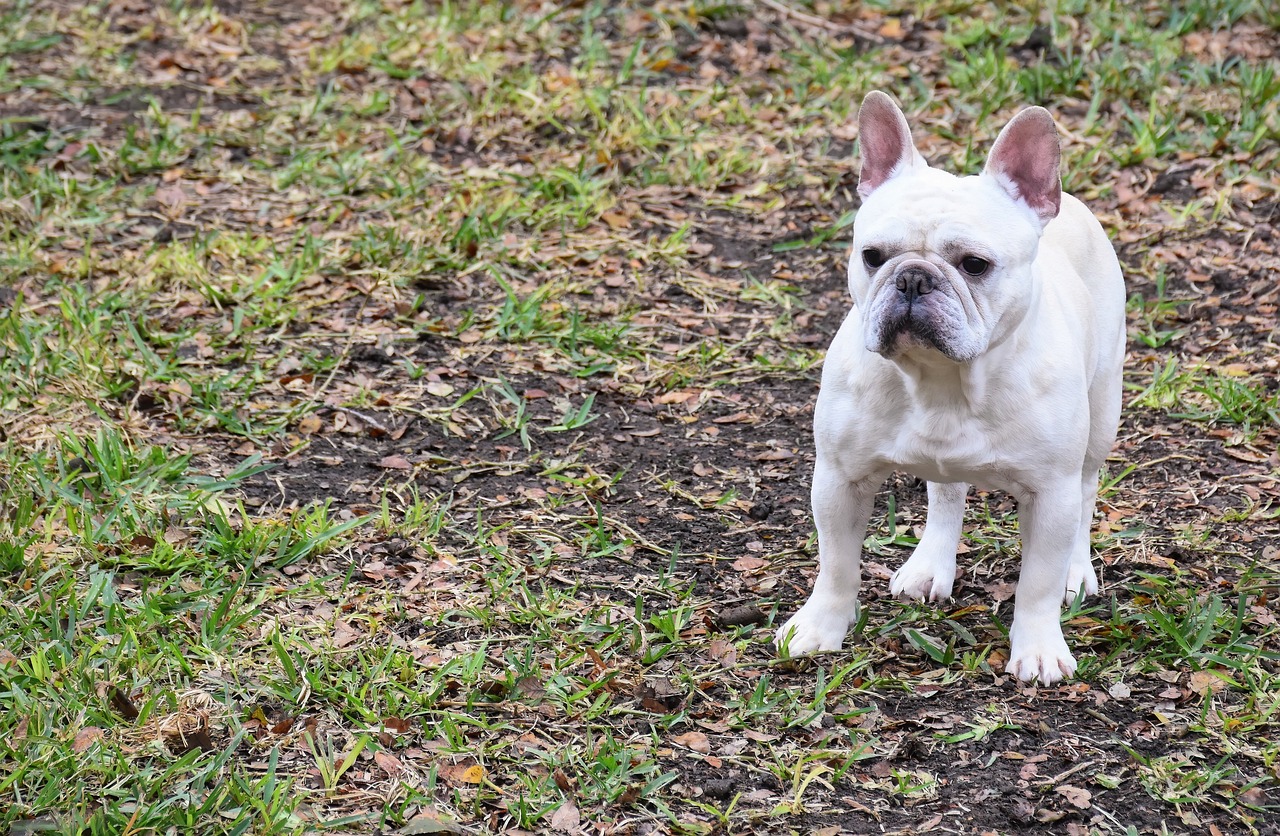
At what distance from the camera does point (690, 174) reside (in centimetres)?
735

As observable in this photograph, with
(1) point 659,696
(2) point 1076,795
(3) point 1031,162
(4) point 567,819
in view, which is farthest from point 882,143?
(4) point 567,819

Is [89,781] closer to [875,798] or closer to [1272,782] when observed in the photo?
[875,798]

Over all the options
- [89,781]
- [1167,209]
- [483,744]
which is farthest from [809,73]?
[89,781]

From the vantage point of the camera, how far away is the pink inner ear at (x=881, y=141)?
3.54 m

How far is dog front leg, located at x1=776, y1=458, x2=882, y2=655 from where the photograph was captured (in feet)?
12.4

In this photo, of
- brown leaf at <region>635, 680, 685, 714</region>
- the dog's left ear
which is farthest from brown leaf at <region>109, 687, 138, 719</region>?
the dog's left ear

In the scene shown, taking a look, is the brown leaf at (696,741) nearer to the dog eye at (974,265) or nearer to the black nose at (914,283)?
the black nose at (914,283)

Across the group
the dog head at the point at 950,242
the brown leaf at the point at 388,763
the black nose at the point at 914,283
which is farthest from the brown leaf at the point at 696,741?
the black nose at the point at 914,283

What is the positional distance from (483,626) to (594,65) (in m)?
5.05

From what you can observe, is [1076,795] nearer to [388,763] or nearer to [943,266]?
[943,266]

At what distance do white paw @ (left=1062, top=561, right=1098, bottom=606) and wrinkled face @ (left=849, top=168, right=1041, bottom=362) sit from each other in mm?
1192

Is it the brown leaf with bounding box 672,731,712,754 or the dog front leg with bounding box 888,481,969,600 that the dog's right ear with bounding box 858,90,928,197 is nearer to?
the dog front leg with bounding box 888,481,969,600

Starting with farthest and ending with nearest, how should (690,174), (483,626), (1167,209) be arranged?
(690,174) → (1167,209) → (483,626)

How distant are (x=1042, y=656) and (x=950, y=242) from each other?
51.9 inches
